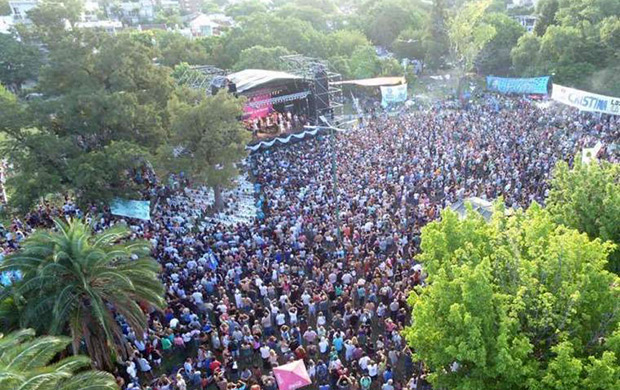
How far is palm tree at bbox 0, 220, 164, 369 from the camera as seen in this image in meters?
11.0

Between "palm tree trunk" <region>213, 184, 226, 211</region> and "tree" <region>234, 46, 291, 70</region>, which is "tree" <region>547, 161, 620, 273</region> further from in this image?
"tree" <region>234, 46, 291, 70</region>

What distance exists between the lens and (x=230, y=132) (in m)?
22.0

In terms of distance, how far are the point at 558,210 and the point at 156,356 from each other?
10.7 meters

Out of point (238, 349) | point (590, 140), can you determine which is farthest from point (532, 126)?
point (238, 349)

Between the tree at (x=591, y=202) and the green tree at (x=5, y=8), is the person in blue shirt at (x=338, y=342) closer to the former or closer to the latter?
the tree at (x=591, y=202)

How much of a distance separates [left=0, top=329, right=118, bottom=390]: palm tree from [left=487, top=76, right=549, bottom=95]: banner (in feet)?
119

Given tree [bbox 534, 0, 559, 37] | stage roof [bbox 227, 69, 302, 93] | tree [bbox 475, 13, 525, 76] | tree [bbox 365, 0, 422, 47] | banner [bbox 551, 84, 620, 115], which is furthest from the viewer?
tree [bbox 365, 0, 422, 47]

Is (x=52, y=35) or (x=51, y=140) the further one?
(x=52, y=35)

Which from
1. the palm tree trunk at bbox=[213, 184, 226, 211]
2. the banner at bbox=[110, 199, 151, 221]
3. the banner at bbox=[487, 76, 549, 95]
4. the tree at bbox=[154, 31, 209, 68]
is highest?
the tree at bbox=[154, 31, 209, 68]

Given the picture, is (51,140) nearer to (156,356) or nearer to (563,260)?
(156,356)

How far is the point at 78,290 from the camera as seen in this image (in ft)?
37.5

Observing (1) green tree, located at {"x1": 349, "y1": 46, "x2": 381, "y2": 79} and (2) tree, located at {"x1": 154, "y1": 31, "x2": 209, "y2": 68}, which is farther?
(1) green tree, located at {"x1": 349, "y1": 46, "x2": 381, "y2": 79}

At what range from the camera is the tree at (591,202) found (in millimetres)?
11203

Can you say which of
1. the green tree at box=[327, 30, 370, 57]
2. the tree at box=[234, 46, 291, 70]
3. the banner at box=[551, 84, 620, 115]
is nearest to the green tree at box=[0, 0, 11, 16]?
the green tree at box=[327, 30, 370, 57]
